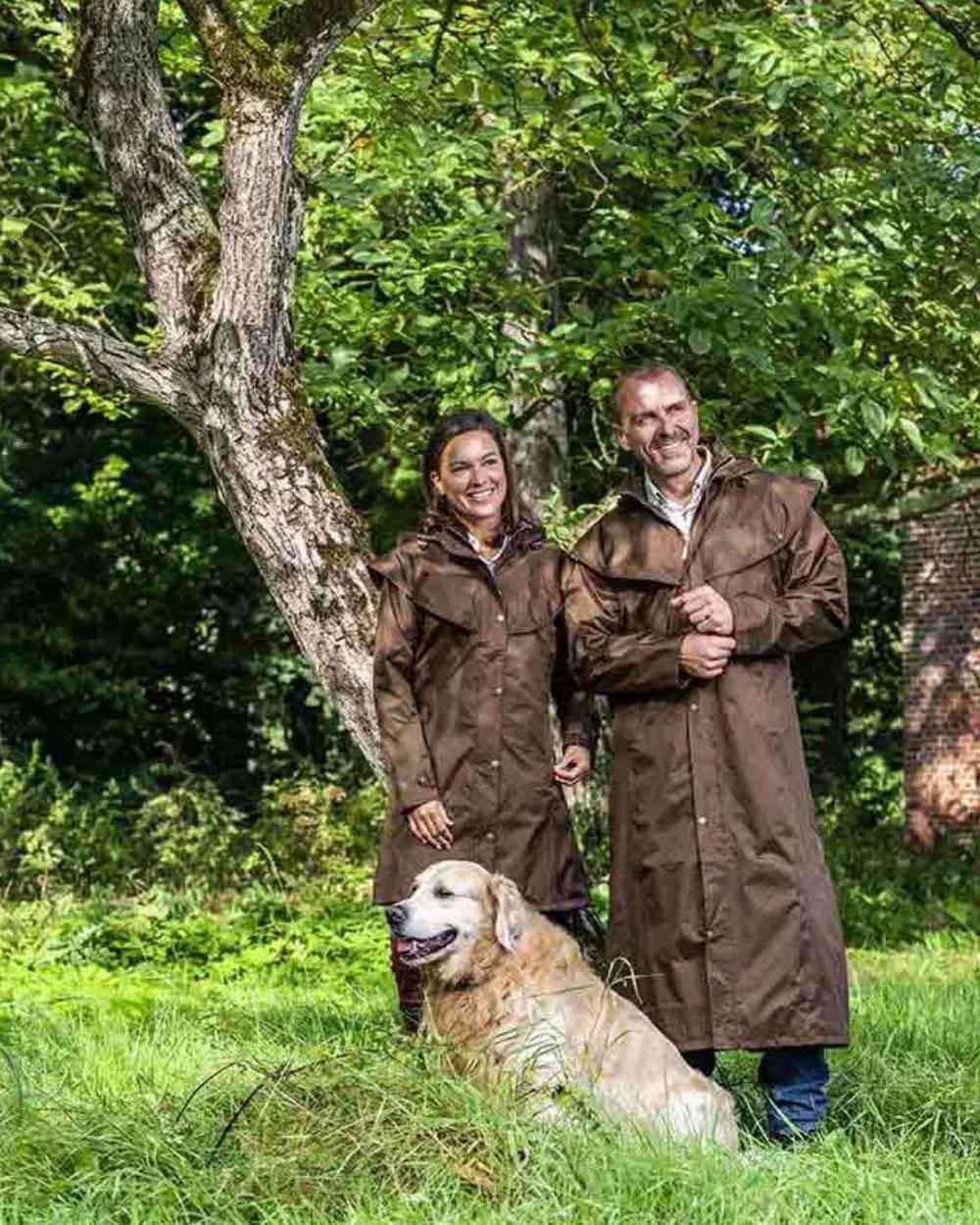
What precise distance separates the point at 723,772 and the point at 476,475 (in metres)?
Answer: 1.05

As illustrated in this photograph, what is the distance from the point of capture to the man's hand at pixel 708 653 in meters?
5.38

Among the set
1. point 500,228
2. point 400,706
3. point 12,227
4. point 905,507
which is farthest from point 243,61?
point 905,507

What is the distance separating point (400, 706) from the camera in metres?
5.62

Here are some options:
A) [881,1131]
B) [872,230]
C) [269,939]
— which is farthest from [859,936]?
[881,1131]

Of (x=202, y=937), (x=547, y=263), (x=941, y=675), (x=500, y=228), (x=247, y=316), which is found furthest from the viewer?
(x=941, y=675)

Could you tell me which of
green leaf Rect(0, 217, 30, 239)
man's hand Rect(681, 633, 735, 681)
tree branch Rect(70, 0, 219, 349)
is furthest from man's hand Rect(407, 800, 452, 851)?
green leaf Rect(0, 217, 30, 239)

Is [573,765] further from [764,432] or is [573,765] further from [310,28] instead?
[764,432]

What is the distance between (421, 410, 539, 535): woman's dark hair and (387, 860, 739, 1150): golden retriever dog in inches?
40.7

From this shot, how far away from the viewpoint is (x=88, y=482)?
1997 cm

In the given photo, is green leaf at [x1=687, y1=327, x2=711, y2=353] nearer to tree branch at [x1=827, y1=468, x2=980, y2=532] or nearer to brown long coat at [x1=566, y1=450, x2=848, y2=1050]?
brown long coat at [x1=566, y1=450, x2=848, y2=1050]

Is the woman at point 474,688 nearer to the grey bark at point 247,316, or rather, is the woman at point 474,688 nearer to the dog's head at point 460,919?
the dog's head at point 460,919

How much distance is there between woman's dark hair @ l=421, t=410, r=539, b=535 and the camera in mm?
5705

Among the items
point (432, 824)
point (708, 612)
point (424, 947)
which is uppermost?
point (708, 612)

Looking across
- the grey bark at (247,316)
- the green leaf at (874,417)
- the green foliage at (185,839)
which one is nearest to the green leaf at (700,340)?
the green leaf at (874,417)
